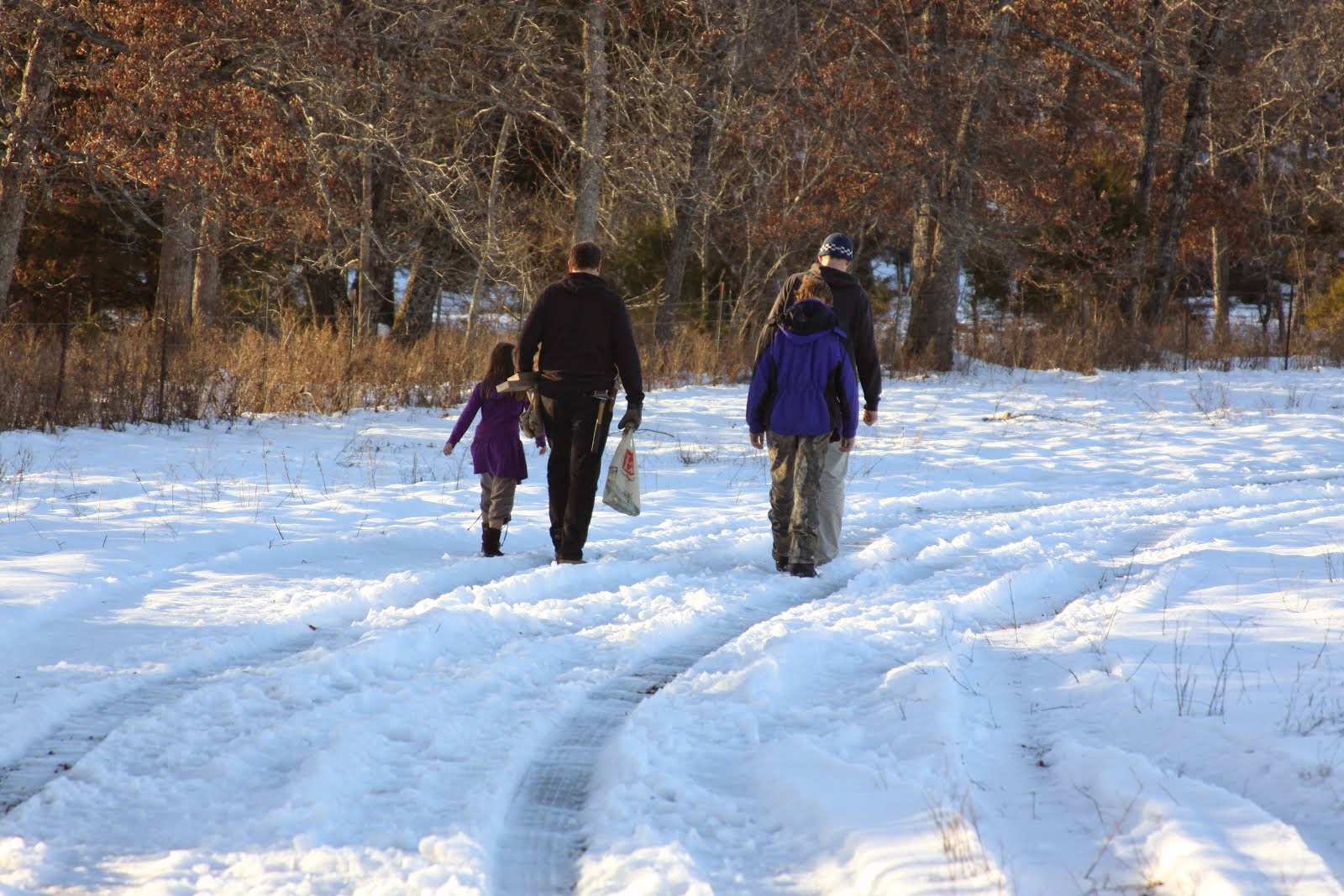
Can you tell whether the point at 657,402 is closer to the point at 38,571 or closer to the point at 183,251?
the point at 183,251

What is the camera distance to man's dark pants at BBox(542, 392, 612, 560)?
7457 mm

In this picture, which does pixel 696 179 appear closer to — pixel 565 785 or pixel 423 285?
pixel 423 285

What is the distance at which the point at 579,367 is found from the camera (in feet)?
24.4

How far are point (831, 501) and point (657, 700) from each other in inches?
127

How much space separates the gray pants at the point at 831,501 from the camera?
7.62 metres

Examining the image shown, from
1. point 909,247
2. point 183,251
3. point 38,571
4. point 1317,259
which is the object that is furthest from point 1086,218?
point 38,571

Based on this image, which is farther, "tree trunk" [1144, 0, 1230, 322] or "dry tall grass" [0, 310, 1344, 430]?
"tree trunk" [1144, 0, 1230, 322]

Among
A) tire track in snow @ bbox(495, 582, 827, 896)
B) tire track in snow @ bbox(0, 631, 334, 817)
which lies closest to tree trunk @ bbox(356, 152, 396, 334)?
tire track in snow @ bbox(0, 631, 334, 817)

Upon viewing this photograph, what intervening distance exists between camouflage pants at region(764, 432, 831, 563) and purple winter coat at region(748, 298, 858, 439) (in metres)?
0.11

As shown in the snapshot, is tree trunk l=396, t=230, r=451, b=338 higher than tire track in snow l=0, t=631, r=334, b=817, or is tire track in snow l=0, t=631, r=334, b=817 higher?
tree trunk l=396, t=230, r=451, b=338

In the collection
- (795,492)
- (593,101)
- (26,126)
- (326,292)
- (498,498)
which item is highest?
(593,101)

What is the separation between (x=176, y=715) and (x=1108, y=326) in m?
23.8

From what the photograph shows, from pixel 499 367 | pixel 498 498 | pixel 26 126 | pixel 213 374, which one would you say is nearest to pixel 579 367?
pixel 499 367

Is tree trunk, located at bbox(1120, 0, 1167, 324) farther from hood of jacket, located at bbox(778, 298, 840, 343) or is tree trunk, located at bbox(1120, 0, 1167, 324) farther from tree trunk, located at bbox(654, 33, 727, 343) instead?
hood of jacket, located at bbox(778, 298, 840, 343)
